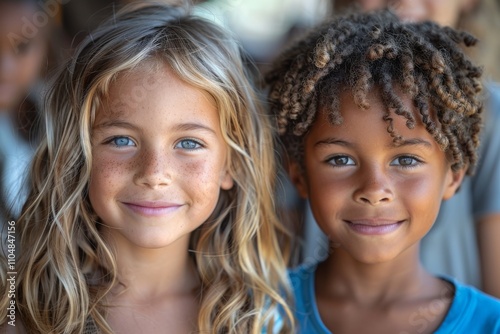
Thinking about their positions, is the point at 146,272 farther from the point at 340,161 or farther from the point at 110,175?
the point at 340,161

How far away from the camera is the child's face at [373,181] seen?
193cm

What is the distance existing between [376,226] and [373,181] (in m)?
0.15

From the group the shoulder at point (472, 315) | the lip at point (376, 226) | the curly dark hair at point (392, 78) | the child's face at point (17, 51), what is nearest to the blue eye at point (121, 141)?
the curly dark hair at point (392, 78)

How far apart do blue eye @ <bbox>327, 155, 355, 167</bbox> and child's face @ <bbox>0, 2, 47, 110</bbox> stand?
5.69 ft

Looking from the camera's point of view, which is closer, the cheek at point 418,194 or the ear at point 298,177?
the cheek at point 418,194

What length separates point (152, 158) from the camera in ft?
6.19

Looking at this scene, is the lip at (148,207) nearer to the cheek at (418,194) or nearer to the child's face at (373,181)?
the child's face at (373,181)

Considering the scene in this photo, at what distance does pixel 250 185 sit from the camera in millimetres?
2193

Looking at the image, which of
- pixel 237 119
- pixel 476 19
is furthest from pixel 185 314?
pixel 476 19

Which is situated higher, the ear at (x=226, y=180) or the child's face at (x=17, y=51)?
the child's face at (x=17, y=51)

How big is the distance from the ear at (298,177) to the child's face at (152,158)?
0.34 metres

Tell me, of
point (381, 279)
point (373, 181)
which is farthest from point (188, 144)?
point (381, 279)

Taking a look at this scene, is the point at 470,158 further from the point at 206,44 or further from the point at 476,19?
the point at 476,19

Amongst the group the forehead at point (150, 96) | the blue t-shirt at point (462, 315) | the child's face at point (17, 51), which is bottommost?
the blue t-shirt at point (462, 315)
